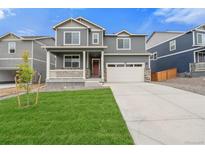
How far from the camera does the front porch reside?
680 inches

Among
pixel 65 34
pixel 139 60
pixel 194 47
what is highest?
pixel 65 34

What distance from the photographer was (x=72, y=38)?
20.2 m

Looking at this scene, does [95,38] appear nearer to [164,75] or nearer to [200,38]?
[164,75]

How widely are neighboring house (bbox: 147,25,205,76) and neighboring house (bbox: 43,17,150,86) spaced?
5.40 metres

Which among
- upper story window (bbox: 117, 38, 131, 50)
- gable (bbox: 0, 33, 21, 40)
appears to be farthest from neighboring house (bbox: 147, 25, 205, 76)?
gable (bbox: 0, 33, 21, 40)

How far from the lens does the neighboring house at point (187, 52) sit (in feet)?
68.6

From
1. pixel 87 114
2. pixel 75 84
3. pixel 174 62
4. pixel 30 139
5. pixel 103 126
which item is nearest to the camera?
pixel 30 139

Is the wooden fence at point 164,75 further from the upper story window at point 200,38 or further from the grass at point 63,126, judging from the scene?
the grass at point 63,126

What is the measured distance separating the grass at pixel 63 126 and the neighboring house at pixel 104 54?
41.2 feet

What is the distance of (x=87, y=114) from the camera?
6.24 metres

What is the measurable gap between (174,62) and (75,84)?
49.7ft

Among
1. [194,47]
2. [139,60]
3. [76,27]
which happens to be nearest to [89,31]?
[76,27]
